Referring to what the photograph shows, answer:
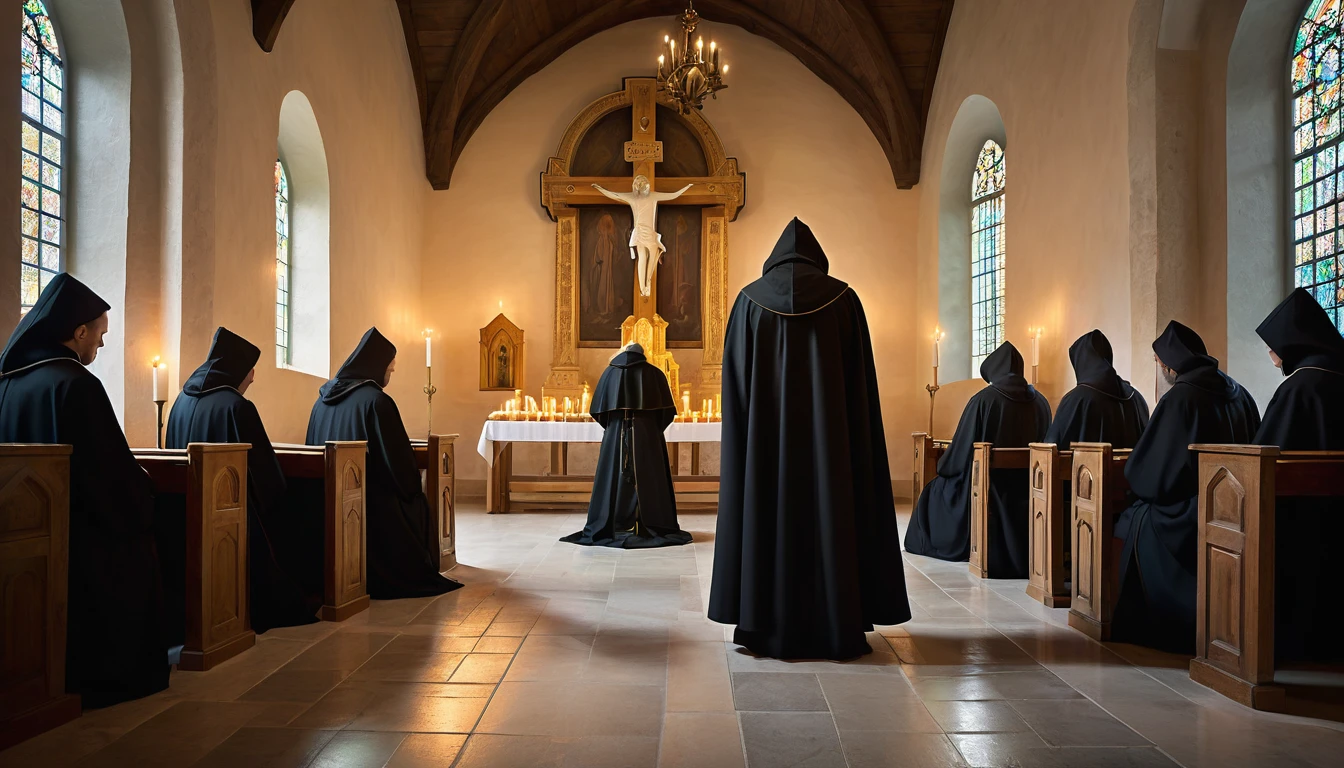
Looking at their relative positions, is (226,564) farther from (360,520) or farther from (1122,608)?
(1122,608)

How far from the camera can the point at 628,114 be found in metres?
14.1

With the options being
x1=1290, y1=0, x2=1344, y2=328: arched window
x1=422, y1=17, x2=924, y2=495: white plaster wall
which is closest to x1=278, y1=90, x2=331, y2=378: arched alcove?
x1=422, y1=17, x2=924, y2=495: white plaster wall

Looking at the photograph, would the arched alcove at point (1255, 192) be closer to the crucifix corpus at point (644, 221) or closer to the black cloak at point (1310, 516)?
the black cloak at point (1310, 516)

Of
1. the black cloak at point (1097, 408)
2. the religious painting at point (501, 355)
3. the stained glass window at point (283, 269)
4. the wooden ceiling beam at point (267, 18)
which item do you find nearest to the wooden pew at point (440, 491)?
the stained glass window at point (283, 269)

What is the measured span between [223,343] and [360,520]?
133 cm

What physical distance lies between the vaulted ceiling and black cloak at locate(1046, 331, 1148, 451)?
7741mm

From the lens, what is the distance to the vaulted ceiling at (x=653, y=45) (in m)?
12.5

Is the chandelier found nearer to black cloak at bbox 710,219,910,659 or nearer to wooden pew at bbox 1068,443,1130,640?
black cloak at bbox 710,219,910,659

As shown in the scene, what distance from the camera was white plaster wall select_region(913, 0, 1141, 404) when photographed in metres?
Answer: 7.94

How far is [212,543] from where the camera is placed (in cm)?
425

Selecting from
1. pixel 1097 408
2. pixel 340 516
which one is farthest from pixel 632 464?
pixel 1097 408

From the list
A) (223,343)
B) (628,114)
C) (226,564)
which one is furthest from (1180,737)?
(628,114)

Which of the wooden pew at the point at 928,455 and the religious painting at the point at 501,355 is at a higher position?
the religious painting at the point at 501,355

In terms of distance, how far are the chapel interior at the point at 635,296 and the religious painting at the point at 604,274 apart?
0.16ft
